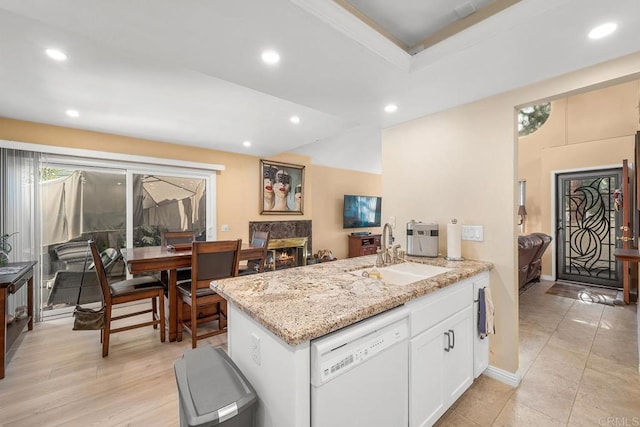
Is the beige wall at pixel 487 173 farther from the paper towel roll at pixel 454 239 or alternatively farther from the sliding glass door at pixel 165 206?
the sliding glass door at pixel 165 206

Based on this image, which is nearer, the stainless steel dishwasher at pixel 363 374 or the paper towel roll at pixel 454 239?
the stainless steel dishwasher at pixel 363 374

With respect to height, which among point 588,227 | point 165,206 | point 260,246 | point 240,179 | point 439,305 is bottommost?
point 439,305

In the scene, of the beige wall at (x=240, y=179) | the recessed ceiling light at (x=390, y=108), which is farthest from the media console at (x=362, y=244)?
the recessed ceiling light at (x=390, y=108)

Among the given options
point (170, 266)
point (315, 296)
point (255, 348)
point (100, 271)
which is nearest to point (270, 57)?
point (315, 296)

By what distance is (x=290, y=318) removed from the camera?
3.31 ft

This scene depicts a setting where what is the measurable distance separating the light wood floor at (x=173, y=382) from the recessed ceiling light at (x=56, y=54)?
7.86ft

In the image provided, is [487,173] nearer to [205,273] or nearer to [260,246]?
[260,246]

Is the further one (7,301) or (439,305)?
(7,301)

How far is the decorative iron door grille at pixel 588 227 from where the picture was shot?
427 cm

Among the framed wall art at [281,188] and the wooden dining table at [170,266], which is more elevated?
the framed wall art at [281,188]

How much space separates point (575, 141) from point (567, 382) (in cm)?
455

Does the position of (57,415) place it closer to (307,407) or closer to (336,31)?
(307,407)

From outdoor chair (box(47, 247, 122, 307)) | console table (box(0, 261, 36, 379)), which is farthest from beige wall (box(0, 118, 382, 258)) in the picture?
console table (box(0, 261, 36, 379))

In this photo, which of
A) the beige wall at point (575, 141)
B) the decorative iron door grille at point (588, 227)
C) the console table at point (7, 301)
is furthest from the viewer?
the decorative iron door grille at point (588, 227)
